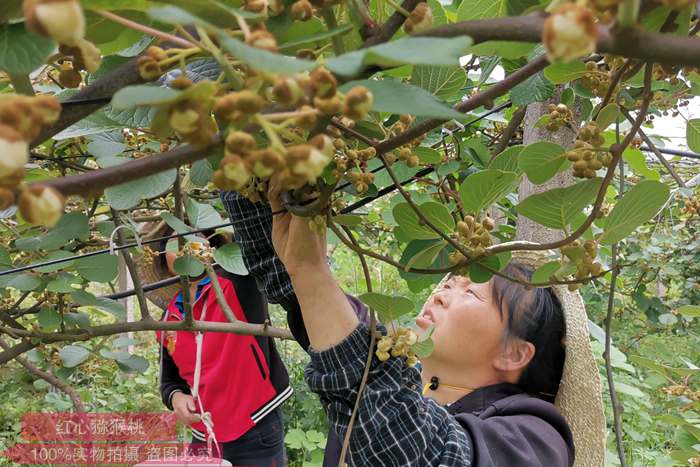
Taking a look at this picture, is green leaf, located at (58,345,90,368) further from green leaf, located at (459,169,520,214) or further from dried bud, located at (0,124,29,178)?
dried bud, located at (0,124,29,178)

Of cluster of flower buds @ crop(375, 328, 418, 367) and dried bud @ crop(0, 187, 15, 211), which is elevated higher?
dried bud @ crop(0, 187, 15, 211)

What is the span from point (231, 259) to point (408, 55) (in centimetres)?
115

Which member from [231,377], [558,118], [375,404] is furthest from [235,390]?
[558,118]

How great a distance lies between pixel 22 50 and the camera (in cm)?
39

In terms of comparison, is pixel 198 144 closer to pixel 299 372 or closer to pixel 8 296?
pixel 8 296

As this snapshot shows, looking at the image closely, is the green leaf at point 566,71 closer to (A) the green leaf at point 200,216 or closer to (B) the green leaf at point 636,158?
(B) the green leaf at point 636,158

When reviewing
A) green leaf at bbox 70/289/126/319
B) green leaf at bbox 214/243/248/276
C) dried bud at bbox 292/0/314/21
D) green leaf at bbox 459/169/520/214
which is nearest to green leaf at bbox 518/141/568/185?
green leaf at bbox 459/169/520/214

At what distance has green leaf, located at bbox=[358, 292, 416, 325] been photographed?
80cm

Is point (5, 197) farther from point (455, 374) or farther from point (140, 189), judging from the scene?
point (455, 374)

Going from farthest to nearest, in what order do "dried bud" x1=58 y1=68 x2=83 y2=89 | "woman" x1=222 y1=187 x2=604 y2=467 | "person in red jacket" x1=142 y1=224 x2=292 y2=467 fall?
"person in red jacket" x1=142 y1=224 x2=292 y2=467 < "woman" x1=222 y1=187 x2=604 y2=467 < "dried bud" x1=58 y1=68 x2=83 y2=89

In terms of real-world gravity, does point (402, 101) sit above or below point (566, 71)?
above

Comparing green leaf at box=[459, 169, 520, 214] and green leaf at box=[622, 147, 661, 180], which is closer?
green leaf at box=[459, 169, 520, 214]

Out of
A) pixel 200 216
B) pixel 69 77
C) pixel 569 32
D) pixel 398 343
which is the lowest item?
pixel 200 216

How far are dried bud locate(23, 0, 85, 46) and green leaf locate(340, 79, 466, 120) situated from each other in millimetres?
130
